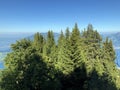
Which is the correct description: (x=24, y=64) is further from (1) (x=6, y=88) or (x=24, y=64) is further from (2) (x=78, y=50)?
(2) (x=78, y=50)

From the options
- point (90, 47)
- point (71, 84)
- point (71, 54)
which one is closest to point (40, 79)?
point (71, 84)

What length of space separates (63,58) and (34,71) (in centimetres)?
1101

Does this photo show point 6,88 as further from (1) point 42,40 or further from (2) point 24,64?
(1) point 42,40

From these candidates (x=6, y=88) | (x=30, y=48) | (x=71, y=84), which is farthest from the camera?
(x=71, y=84)

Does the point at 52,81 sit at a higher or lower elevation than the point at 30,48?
lower

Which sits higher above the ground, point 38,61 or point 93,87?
point 38,61

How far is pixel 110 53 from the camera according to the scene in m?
57.5

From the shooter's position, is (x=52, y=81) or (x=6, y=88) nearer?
(x=6, y=88)

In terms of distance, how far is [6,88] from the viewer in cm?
2444

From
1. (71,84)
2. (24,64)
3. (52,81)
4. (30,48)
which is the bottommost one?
(71,84)

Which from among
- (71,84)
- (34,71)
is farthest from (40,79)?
(71,84)

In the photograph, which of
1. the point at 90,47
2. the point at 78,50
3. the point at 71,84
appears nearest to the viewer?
the point at 71,84

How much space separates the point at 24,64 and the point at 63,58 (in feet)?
35.3

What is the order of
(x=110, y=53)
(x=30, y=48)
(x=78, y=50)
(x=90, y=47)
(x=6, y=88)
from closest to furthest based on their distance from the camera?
(x=6, y=88)
(x=30, y=48)
(x=78, y=50)
(x=90, y=47)
(x=110, y=53)
